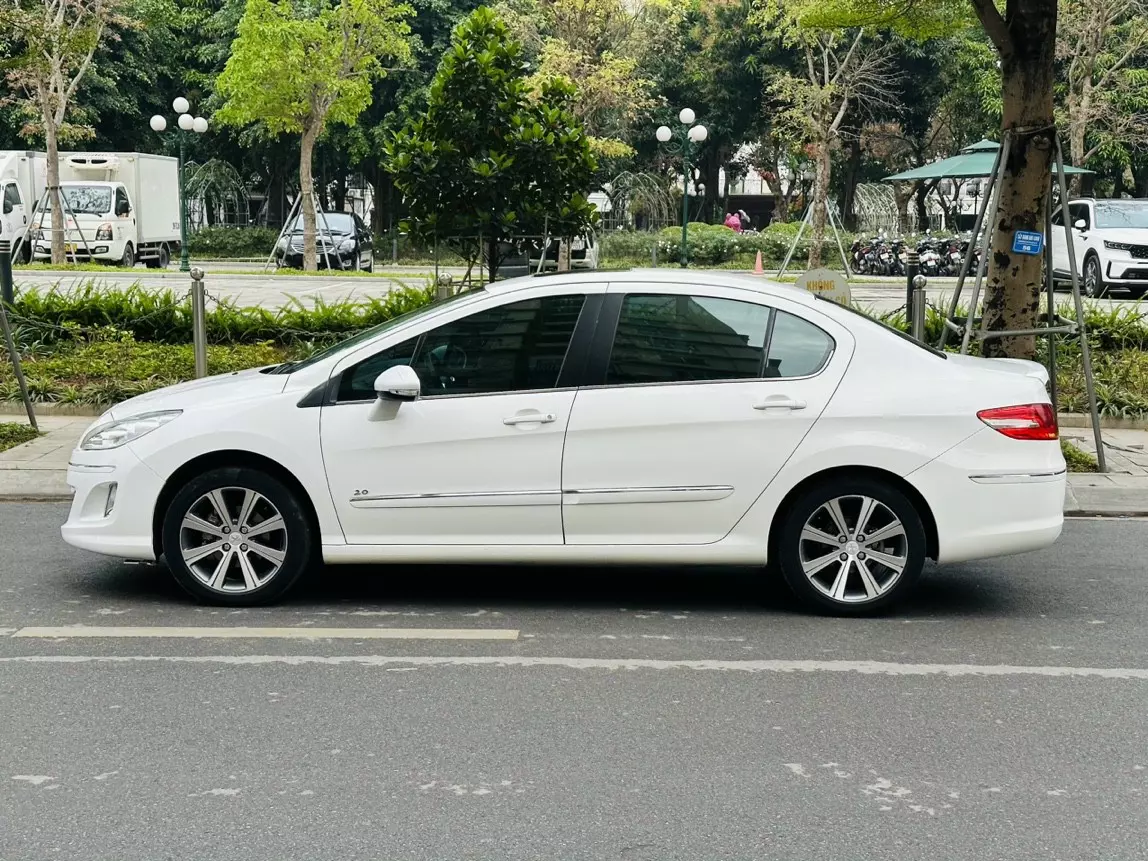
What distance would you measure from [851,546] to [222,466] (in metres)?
2.87

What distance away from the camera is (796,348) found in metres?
6.57

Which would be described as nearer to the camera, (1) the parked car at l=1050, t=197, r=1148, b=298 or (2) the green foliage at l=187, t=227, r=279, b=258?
(1) the parked car at l=1050, t=197, r=1148, b=298

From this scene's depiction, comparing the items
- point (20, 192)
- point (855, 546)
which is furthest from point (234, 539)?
point (20, 192)

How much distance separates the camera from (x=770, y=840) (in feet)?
13.3

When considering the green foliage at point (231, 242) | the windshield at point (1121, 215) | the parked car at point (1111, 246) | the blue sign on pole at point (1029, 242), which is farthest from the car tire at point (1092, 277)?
the green foliage at point (231, 242)

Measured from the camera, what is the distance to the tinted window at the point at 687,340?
6.55 metres

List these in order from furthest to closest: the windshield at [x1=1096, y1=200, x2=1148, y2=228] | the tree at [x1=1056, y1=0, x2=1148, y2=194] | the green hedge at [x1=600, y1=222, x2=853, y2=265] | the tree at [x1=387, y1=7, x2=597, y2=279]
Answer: the green hedge at [x1=600, y1=222, x2=853, y2=265]
the tree at [x1=1056, y1=0, x2=1148, y2=194]
the windshield at [x1=1096, y1=200, x2=1148, y2=228]
the tree at [x1=387, y1=7, x2=597, y2=279]

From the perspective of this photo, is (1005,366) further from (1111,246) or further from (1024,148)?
(1111,246)

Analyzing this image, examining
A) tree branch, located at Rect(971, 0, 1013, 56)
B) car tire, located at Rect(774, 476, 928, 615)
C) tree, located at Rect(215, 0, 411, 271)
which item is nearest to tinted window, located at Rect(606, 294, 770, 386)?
car tire, located at Rect(774, 476, 928, 615)

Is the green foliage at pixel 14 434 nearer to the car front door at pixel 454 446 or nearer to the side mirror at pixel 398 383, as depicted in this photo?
the car front door at pixel 454 446

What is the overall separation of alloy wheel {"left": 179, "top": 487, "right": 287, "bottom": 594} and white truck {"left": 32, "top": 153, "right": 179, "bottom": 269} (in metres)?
28.6

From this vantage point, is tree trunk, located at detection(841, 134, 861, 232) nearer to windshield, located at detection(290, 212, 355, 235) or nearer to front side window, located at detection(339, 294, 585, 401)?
windshield, located at detection(290, 212, 355, 235)

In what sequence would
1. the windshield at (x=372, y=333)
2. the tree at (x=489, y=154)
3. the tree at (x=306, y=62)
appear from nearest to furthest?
the windshield at (x=372, y=333)
the tree at (x=489, y=154)
the tree at (x=306, y=62)

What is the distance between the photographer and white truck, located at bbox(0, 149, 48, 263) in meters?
33.8
